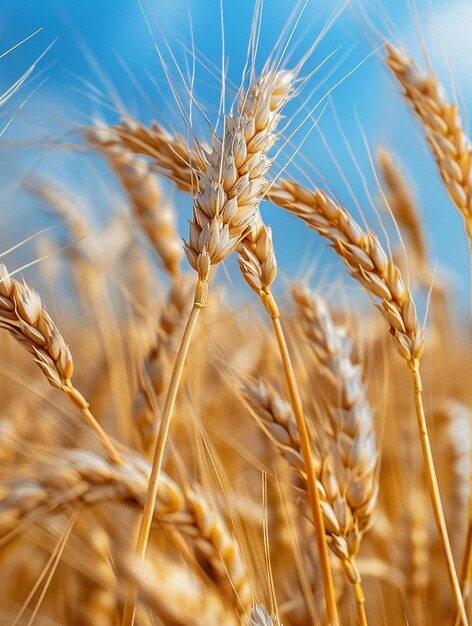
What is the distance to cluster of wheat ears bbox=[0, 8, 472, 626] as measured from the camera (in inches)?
19.5

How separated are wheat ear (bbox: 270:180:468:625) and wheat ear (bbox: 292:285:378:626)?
0.19ft

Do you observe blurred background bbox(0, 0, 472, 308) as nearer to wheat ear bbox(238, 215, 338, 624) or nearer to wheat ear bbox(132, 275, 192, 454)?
wheat ear bbox(132, 275, 192, 454)

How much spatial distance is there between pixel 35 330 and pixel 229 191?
0.19 metres

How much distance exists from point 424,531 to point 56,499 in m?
0.55

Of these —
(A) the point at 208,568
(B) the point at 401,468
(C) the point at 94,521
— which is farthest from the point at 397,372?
(A) the point at 208,568

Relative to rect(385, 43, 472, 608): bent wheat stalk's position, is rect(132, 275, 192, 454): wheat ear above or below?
below

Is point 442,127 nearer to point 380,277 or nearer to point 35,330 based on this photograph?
point 380,277

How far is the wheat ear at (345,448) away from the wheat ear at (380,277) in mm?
57

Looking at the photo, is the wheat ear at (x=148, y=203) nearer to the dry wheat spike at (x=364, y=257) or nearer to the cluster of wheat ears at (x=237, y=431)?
the cluster of wheat ears at (x=237, y=431)

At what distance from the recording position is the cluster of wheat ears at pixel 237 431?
0.49 metres

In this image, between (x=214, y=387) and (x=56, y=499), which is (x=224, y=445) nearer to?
(x=214, y=387)

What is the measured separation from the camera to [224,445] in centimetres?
103

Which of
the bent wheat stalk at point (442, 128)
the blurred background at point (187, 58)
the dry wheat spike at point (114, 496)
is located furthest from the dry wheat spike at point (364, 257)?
the blurred background at point (187, 58)

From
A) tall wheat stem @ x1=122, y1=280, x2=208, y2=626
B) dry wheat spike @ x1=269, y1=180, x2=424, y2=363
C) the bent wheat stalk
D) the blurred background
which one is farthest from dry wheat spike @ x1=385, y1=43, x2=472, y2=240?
the blurred background
